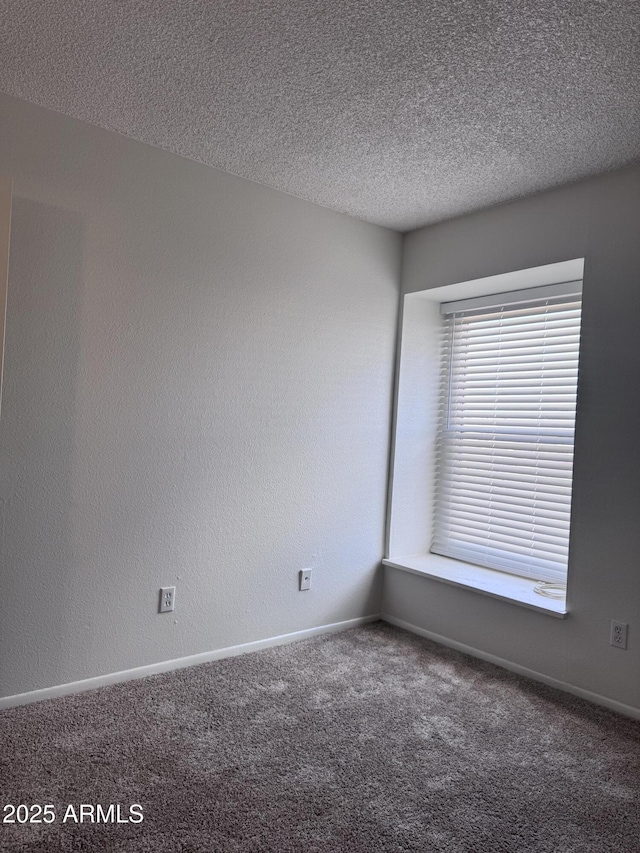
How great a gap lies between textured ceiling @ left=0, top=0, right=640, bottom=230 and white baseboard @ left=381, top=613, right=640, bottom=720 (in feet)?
7.92

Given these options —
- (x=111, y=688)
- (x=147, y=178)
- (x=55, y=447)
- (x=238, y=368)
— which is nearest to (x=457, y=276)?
(x=238, y=368)

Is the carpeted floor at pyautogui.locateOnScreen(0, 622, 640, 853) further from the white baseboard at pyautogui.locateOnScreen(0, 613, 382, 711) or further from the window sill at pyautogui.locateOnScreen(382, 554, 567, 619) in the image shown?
the window sill at pyautogui.locateOnScreen(382, 554, 567, 619)

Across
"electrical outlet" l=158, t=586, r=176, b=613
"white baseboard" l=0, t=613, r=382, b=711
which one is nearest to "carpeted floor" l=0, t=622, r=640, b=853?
"white baseboard" l=0, t=613, r=382, b=711

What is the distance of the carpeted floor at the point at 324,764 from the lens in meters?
1.87

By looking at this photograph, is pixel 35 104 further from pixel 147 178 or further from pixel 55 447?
pixel 55 447

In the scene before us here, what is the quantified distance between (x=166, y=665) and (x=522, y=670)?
1.76m

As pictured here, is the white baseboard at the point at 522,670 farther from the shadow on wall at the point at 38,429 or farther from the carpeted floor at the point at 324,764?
the shadow on wall at the point at 38,429

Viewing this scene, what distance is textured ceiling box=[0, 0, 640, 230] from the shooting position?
74.2 inches

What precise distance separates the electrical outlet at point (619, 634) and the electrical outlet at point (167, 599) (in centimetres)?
203

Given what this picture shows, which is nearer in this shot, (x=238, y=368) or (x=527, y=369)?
(x=238, y=368)

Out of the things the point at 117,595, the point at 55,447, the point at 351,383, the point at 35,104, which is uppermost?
the point at 35,104

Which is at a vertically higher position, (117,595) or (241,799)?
(117,595)

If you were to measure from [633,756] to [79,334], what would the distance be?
9.18 ft

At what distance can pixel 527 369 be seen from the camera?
3.63 metres
